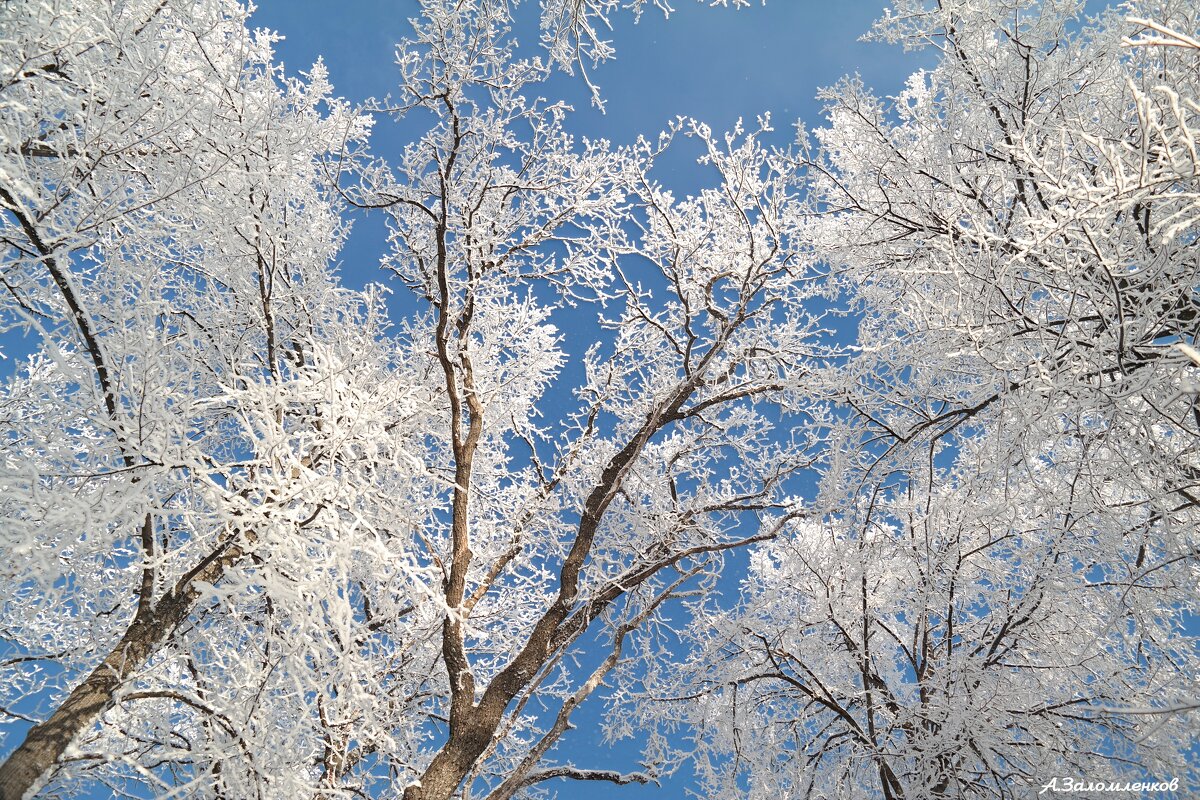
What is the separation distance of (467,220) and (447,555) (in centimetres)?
298

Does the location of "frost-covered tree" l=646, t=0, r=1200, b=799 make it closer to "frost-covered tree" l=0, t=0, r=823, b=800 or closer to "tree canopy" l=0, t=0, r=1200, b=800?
"tree canopy" l=0, t=0, r=1200, b=800

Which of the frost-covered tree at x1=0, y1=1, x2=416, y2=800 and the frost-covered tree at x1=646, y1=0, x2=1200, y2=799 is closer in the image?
the frost-covered tree at x1=646, y1=0, x2=1200, y2=799

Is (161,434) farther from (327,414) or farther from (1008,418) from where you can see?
→ (1008,418)

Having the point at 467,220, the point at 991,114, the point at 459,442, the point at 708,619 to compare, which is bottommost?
the point at 459,442

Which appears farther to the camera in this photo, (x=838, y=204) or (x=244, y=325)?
(x=244, y=325)

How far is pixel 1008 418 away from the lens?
3854 mm

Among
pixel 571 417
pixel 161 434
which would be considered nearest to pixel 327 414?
pixel 161 434

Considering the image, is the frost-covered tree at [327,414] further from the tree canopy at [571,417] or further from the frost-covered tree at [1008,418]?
the frost-covered tree at [1008,418]

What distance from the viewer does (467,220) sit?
557 cm

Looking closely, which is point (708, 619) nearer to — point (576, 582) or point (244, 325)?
point (576, 582)

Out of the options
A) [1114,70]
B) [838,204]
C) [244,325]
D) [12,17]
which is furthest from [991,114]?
[244,325]

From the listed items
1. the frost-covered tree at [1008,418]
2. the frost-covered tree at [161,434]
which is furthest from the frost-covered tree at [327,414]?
the frost-covered tree at [1008,418]

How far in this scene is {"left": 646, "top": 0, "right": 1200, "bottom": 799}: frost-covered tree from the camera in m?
2.70

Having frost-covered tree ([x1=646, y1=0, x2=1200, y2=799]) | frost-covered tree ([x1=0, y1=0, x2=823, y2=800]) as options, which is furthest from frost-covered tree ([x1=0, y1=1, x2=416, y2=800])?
frost-covered tree ([x1=646, y1=0, x2=1200, y2=799])
